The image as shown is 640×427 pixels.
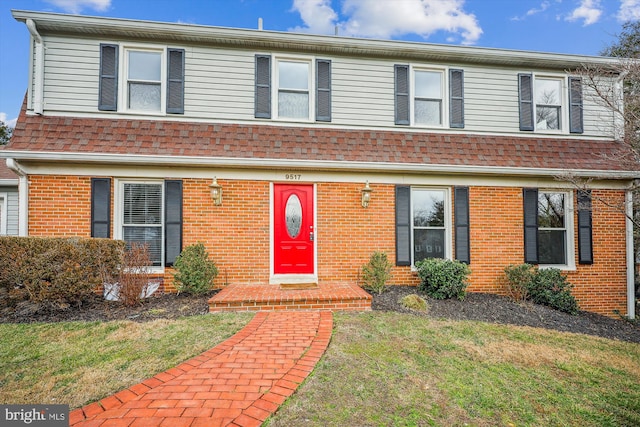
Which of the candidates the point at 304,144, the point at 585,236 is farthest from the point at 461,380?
the point at 585,236

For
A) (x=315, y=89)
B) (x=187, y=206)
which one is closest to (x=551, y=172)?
(x=315, y=89)

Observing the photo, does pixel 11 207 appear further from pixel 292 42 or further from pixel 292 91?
pixel 292 42

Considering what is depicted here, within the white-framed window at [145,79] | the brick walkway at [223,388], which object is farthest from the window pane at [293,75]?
the brick walkway at [223,388]

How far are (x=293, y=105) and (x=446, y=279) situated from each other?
478 centimetres

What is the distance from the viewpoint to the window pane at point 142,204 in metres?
6.25

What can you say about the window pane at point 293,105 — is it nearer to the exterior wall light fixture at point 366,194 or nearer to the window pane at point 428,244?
the exterior wall light fixture at point 366,194

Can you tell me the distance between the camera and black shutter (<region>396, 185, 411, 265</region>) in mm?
6617

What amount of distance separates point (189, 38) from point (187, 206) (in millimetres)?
3511

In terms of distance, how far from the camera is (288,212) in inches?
257

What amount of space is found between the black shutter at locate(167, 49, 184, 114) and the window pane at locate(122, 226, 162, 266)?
2.46m

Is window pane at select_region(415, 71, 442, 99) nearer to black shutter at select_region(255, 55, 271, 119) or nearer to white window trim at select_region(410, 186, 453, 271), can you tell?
white window trim at select_region(410, 186, 453, 271)

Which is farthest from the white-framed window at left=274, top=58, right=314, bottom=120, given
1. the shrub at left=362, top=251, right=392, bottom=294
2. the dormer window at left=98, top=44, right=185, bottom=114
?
the shrub at left=362, top=251, right=392, bottom=294

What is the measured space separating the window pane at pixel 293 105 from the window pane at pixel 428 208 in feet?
9.93

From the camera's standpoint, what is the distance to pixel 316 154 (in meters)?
6.45
